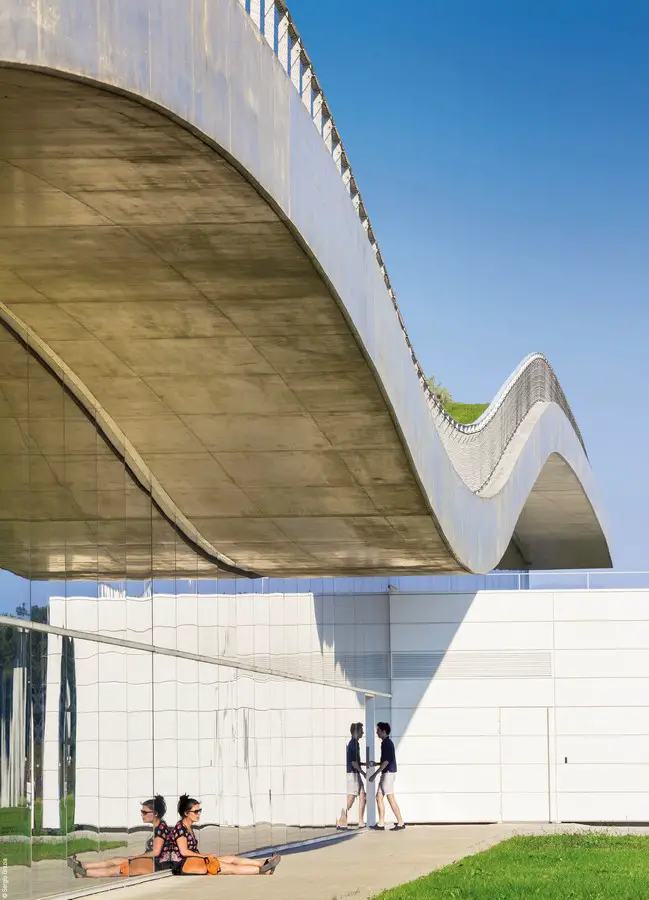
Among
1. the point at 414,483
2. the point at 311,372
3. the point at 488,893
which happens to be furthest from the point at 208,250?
the point at 414,483

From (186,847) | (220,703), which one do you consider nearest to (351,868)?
(186,847)

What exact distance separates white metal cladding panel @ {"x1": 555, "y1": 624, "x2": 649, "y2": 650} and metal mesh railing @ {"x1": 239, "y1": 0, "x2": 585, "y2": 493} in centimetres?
437

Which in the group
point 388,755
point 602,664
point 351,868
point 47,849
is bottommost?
point 351,868

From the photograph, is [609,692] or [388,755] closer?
[388,755]

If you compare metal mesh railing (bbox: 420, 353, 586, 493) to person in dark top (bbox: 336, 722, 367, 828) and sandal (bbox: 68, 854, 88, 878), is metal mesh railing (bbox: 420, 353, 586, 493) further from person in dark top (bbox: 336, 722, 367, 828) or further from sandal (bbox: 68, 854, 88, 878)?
sandal (bbox: 68, 854, 88, 878)

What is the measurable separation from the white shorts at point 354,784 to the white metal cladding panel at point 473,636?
14.5ft

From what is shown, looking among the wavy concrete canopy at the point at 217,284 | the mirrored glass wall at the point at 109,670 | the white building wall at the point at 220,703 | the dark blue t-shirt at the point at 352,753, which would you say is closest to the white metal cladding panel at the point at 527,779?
the white building wall at the point at 220,703

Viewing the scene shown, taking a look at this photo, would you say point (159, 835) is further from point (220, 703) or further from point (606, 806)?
point (606, 806)

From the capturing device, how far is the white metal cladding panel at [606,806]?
1395 inches

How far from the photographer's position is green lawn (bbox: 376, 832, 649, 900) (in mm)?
16188

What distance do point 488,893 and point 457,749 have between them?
65.7 feet

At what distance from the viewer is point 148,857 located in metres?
19.6

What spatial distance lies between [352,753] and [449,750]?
3596 millimetres

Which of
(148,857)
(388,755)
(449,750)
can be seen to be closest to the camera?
(148,857)
